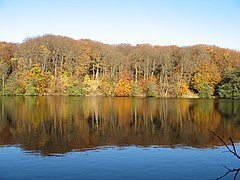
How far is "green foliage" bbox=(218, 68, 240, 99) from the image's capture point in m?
63.0

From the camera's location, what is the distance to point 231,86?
63688 millimetres

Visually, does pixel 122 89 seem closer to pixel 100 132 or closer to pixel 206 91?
pixel 206 91

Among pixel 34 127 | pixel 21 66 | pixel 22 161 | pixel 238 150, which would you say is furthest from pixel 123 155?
pixel 21 66

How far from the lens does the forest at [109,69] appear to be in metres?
68.8

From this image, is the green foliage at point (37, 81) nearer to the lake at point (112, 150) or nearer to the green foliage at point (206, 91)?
the green foliage at point (206, 91)

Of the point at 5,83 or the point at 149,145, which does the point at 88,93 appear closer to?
the point at 5,83

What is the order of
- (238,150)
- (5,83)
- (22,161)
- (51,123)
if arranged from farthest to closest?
(5,83) → (51,123) → (238,150) → (22,161)

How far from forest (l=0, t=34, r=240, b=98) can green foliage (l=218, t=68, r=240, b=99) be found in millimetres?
297

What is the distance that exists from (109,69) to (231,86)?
29.3 metres

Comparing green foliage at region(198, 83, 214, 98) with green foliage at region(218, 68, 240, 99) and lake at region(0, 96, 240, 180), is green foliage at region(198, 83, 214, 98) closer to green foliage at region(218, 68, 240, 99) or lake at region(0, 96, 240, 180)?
green foliage at region(218, 68, 240, 99)

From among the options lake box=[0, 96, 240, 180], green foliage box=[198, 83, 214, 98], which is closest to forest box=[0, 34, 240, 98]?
green foliage box=[198, 83, 214, 98]

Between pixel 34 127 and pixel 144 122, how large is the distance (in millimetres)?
9011

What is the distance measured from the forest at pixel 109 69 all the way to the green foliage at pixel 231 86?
0.30m

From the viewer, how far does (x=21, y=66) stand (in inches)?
2785
